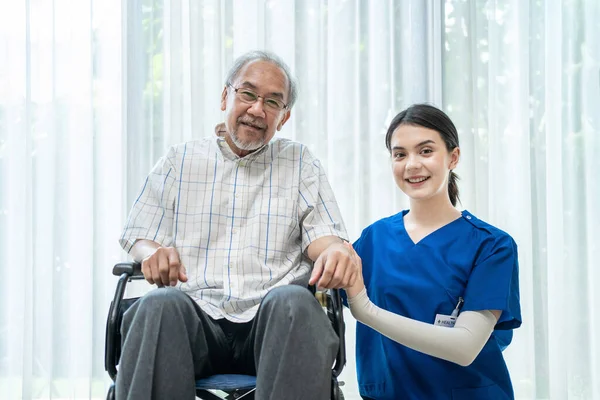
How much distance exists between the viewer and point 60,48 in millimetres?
2498

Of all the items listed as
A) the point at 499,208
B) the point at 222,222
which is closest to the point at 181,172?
the point at 222,222

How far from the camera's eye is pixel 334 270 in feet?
4.68

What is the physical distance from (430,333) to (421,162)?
44 centimetres

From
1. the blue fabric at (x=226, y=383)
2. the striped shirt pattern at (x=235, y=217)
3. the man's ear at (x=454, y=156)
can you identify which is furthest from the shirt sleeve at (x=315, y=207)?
the blue fabric at (x=226, y=383)

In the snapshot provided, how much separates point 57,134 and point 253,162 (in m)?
1.05

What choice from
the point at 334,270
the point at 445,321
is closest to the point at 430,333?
the point at 445,321

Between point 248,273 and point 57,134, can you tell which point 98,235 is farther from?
point 248,273

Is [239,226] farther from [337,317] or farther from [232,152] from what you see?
[337,317]

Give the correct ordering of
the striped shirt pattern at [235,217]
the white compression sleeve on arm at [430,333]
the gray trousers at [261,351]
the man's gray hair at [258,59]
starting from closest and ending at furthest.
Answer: the gray trousers at [261,351] < the white compression sleeve on arm at [430,333] < the striped shirt pattern at [235,217] < the man's gray hair at [258,59]

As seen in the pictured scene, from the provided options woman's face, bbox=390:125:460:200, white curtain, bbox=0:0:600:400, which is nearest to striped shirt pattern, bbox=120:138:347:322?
woman's face, bbox=390:125:460:200

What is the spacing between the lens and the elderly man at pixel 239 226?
4.80 ft

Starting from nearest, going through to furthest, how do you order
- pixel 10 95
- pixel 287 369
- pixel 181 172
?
pixel 287 369 → pixel 181 172 → pixel 10 95

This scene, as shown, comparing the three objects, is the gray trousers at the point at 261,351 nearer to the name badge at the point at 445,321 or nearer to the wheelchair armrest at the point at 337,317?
the wheelchair armrest at the point at 337,317

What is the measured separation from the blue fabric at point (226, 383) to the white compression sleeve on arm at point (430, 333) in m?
0.33
